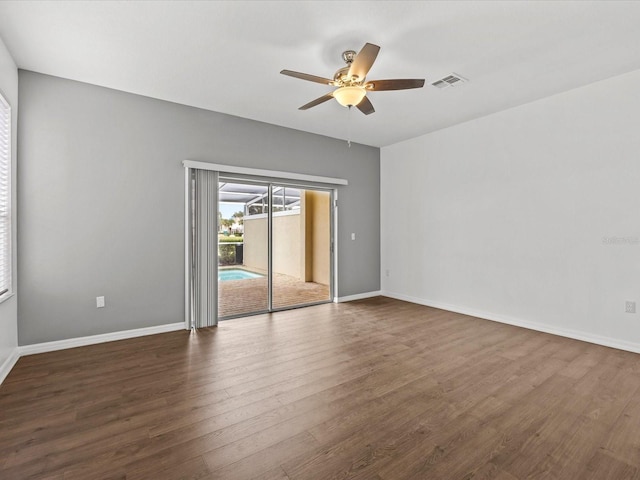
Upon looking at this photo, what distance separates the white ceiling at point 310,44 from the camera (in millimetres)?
2332

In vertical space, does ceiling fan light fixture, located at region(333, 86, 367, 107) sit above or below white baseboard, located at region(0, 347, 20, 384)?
above

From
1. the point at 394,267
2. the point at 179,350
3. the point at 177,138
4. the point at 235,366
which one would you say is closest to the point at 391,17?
the point at 177,138

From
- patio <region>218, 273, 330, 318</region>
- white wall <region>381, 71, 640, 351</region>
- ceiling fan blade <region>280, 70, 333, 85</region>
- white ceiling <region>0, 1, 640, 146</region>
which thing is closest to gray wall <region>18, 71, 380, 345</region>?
white ceiling <region>0, 1, 640, 146</region>

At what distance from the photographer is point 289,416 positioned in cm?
212

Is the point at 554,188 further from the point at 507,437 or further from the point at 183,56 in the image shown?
the point at 183,56

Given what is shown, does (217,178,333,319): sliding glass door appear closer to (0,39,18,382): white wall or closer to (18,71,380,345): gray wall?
(18,71,380,345): gray wall

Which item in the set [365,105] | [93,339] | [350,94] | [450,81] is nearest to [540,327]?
[450,81]

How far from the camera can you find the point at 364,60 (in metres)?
2.41

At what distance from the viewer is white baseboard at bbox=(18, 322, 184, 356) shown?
3.20m

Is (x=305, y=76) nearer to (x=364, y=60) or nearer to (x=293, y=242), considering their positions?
(x=364, y=60)

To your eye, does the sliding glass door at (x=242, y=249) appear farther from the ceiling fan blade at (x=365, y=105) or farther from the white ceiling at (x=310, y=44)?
the ceiling fan blade at (x=365, y=105)

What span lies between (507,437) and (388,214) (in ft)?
14.5

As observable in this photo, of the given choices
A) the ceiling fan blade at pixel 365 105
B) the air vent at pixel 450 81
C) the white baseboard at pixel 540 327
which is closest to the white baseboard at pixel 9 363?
the ceiling fan blade at pixel 365 105

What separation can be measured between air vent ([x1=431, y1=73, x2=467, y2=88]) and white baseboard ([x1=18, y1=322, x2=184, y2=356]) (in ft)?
14.0
